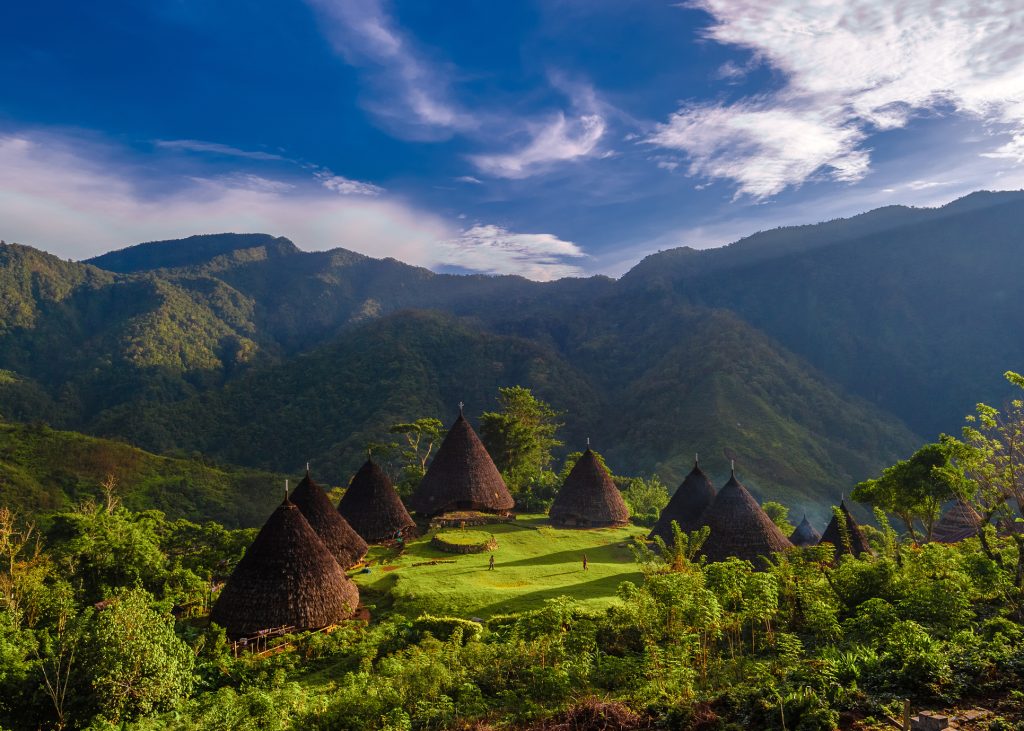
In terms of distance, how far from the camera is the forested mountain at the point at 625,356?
74625 millimetres

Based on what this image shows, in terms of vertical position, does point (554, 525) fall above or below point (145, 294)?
below

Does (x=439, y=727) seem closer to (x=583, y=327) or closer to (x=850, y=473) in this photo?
(x=850, y=473)

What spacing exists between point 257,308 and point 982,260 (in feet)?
574

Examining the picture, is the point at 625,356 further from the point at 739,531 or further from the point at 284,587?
the point at 284,587

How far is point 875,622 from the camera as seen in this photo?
9.09m

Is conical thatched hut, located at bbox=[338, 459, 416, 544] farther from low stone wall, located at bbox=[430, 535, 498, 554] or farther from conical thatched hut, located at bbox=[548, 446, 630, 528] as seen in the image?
conical thatched hut, located at bbox=[548, 446, 630, 528]

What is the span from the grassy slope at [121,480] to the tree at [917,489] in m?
48.3

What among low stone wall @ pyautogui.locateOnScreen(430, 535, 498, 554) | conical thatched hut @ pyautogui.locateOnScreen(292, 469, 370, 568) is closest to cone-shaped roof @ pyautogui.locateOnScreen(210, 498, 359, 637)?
conical thatched hut @ pyautogui.locateOnScreen(292, 469, 370, 568)

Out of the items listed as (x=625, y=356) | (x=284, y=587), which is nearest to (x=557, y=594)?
(x=284, y=587)

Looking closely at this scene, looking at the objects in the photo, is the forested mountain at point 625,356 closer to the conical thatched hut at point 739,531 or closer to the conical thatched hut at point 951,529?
the conical thatched hut at point 951,529

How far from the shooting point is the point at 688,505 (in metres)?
24.0

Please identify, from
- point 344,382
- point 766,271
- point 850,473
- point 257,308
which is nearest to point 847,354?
point 766,271

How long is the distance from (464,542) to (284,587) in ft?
27.4

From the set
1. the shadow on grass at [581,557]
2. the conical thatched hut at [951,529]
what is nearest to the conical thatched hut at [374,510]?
the shadow on grass at [581,557]
